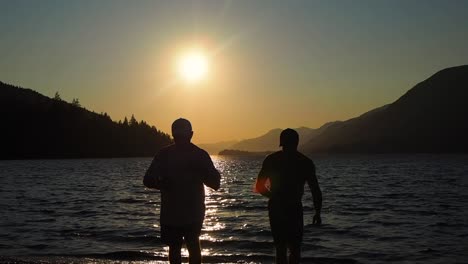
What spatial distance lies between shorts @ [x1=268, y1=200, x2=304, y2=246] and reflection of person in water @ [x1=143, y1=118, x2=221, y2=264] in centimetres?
139

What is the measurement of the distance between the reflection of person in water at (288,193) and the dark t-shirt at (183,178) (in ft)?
4.14

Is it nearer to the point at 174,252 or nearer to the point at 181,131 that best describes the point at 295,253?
the point at 174,252

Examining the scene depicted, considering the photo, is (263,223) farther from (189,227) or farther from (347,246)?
(189,227)

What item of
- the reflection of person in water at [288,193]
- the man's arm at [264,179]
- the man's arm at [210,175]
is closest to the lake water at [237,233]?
the reflection of person in water at [288,193]

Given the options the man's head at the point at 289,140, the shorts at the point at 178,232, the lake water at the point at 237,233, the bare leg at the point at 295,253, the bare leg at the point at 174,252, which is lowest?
the lake water at the point at 237,233

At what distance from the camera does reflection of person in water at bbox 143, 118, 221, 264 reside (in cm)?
887

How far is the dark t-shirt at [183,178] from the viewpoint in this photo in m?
8.87

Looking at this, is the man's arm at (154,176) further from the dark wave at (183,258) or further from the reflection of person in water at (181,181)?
the dark wave at (183,258)

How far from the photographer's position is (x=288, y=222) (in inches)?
375

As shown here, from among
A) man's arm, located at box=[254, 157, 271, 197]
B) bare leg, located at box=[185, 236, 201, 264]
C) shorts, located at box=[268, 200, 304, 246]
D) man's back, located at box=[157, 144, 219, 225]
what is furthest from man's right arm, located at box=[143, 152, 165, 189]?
shorts, located at box=[268, 200, 304, 246]

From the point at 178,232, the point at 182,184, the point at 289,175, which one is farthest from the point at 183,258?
the point at 182,184

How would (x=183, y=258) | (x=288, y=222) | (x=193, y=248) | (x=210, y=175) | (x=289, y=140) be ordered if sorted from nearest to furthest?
(x=210, y=175), (x=193, y=248), (x=288, y=222), (x=289, y=140), (x=183, y=258)

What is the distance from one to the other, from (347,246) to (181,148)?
12.5 metres

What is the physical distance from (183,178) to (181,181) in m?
0.06
